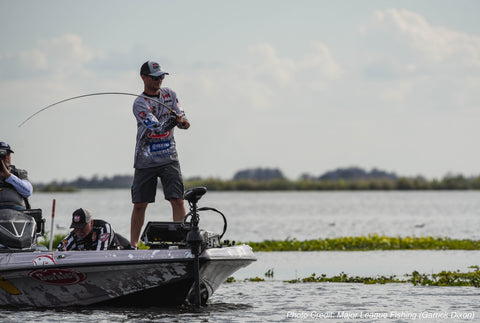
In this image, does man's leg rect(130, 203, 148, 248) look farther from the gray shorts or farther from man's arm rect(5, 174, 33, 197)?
man's arm rect(5, 174, 33, 197)

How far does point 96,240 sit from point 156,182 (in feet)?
4.29

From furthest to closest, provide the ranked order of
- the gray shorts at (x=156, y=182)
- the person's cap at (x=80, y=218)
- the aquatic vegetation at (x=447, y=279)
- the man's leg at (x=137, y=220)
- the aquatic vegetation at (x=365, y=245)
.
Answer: the aquatic vegetation at (x=365, y=245) < the aquatic vegetation at (x=447, y=279) < the man's leg at (x=137, y=220) < the gray shorts at (x=156, y=182) < the person's cap at (x=80, y=218)

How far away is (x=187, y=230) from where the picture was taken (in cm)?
1058

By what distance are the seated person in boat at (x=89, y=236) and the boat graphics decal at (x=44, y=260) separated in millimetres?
473

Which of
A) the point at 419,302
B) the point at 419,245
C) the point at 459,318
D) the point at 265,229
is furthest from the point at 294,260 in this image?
the point at 265,229

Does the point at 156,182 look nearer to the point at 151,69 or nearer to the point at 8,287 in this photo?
A: the point at 151,69

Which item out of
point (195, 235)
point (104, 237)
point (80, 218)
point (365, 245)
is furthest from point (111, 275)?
point (365, 245)

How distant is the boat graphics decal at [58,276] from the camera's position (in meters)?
10.5

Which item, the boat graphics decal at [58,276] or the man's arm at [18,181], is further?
the man's arm at [18,181]

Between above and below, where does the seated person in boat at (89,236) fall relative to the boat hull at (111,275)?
above

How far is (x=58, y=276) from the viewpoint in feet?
34.8

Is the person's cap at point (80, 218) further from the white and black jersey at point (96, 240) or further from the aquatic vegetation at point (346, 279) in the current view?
the aquatic vegetation at point (346, 279)

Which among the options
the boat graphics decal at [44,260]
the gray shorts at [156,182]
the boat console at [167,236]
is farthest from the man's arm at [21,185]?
the boat console at [167,236]

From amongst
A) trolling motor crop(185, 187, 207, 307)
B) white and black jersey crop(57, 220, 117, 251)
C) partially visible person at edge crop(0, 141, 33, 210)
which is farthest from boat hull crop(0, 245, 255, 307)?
partially visible person at edge crop(0, 141, 33, 210)
